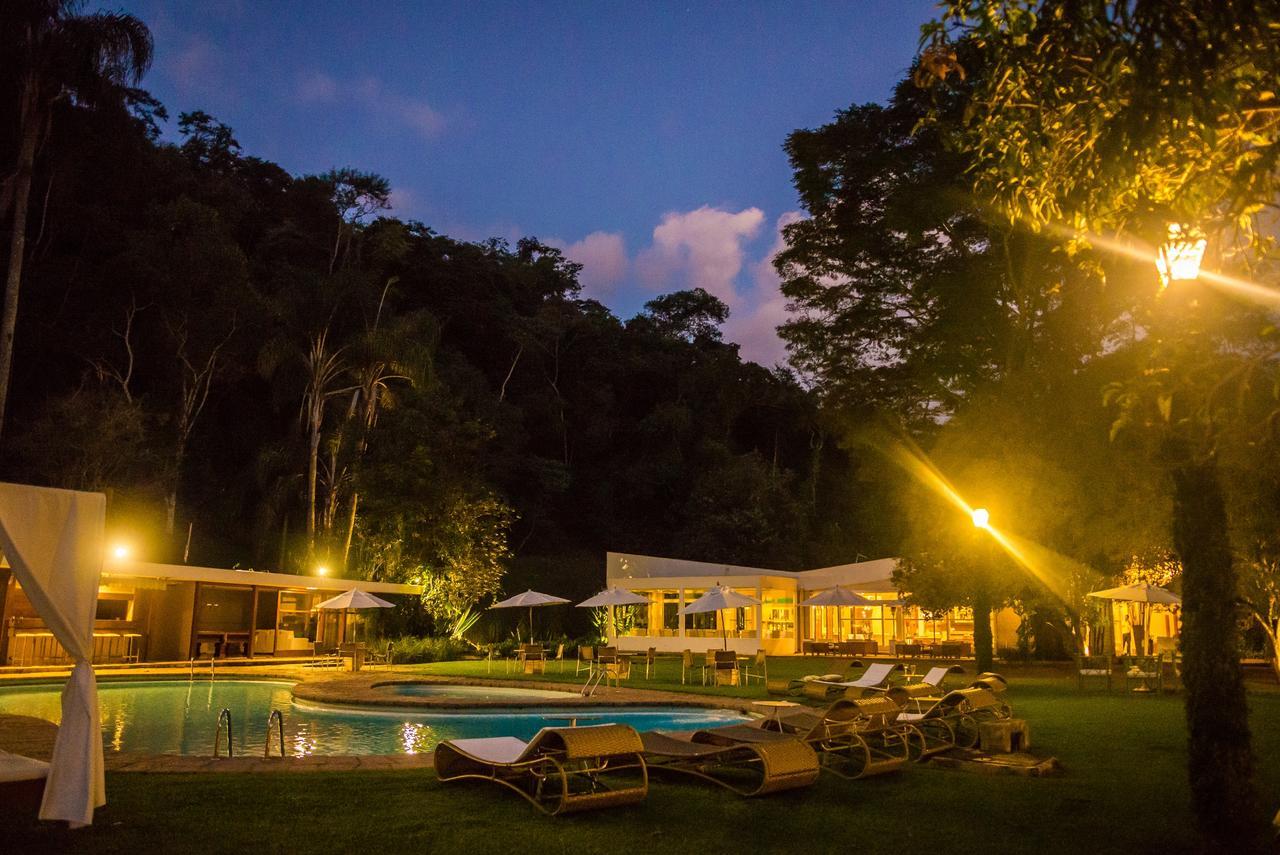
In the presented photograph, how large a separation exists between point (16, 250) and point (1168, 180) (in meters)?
23.6

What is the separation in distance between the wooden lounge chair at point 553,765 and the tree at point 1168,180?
9.62ft

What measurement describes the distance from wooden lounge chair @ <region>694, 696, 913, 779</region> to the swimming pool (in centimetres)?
423

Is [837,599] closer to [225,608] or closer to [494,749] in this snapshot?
[225,608]

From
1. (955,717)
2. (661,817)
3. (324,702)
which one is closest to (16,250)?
(324,702)

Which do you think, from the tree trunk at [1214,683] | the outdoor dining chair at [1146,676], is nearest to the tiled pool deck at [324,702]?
the tree trunk at [1214,683]

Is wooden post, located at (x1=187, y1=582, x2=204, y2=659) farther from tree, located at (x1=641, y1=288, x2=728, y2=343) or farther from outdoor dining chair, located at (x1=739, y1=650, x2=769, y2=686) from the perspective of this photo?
tree, located at (x1=641, y1=288, x2=728, y2=343)

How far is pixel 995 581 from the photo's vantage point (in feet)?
55.3

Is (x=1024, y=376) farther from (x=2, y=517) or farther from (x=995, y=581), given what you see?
(x=2, y=517)

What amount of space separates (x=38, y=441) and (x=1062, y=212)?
24.9 m

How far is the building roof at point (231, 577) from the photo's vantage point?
18094 mm

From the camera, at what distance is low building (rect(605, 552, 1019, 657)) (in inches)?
1055

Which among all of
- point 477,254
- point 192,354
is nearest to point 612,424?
point 477,254

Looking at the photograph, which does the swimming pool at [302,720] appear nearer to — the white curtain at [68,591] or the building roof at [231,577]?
the building roof at [231,577]

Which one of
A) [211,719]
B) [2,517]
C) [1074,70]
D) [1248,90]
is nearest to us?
[1248,90]
